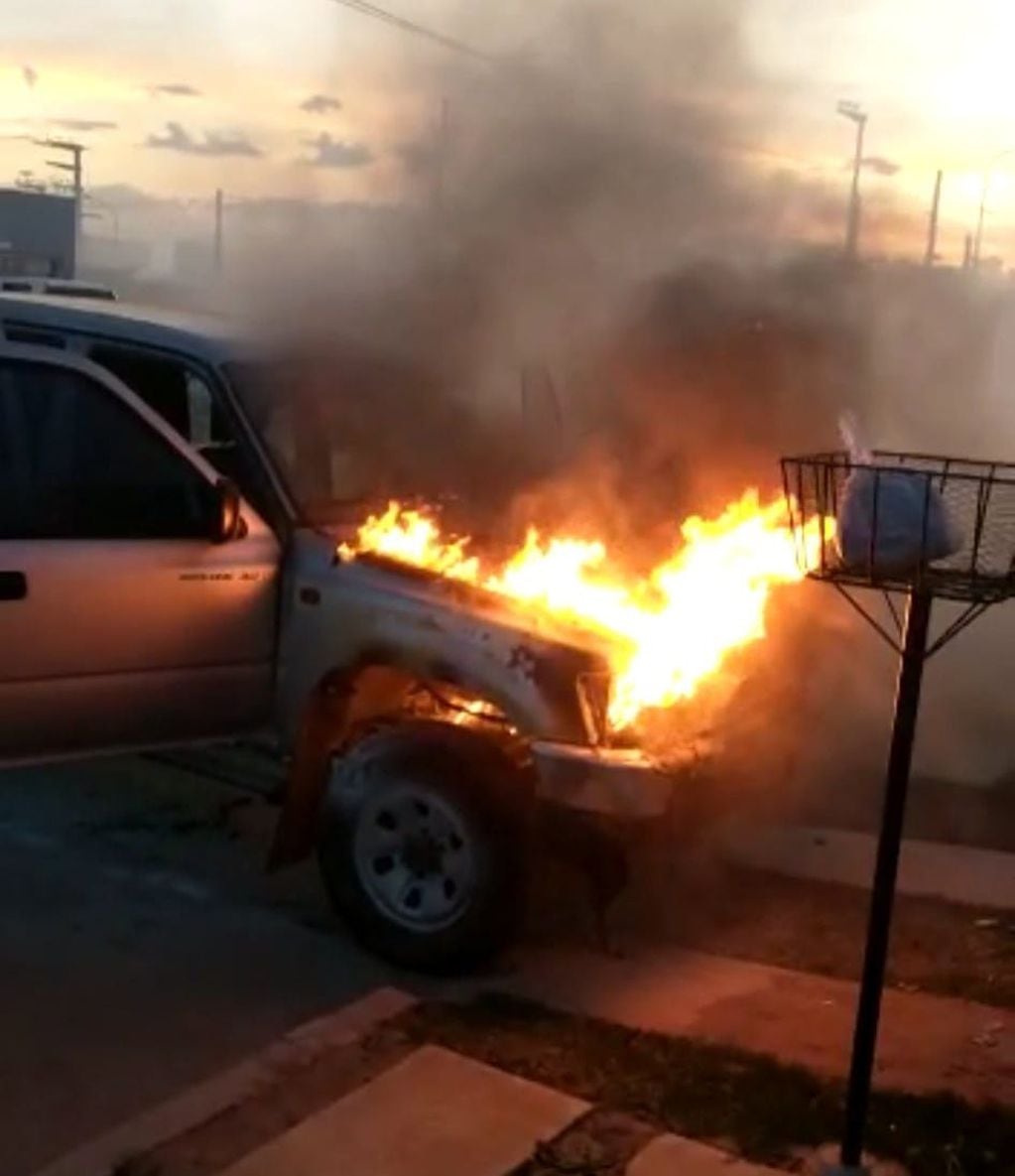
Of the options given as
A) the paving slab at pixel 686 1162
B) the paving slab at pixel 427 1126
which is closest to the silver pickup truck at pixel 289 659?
the paving slab at pixel 427 1126

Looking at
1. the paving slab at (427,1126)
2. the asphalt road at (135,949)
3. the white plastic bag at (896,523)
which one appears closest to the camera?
the white plastic bag at (896,523)

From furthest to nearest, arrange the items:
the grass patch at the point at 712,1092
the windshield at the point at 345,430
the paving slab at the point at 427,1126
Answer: the windshield at the point at 345,430 < the grass patch at the point at 712,1092 < the paving slab at the point at 427,1126

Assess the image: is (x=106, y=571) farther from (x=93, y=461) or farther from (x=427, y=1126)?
(x=427, y=1126)

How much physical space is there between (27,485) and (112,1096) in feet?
6.73

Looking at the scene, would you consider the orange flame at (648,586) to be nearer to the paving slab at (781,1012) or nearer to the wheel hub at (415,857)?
the wheel hub at (415,857)

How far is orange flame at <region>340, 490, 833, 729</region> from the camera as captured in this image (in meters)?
5.89

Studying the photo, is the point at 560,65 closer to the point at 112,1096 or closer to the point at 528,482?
the point at 528,482

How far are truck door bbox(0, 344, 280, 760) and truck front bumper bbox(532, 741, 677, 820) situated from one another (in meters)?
1.30

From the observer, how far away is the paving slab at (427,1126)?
4.38m

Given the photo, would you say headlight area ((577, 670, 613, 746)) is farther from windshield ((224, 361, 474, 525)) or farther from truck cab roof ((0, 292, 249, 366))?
truck cab roof ((0, 292, 249, 366))

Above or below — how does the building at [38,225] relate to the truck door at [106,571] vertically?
above

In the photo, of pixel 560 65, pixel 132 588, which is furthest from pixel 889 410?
pixel 132 588

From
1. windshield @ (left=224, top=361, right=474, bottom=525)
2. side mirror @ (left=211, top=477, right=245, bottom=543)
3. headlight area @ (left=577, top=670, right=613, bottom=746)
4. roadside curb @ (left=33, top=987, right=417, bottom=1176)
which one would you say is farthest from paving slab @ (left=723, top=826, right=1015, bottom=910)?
side mirror @ (left=211, top=477, right=245, bottom=543)

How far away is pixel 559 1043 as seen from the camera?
206 inches
